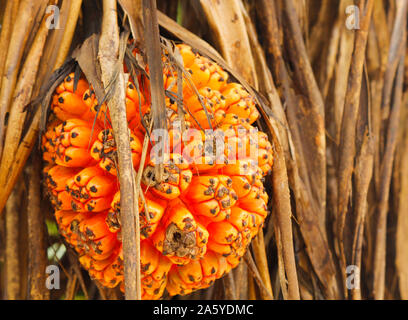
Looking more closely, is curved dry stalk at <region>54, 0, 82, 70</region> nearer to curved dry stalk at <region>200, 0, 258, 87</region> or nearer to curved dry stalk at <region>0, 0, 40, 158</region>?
curved dry stalk at <region>0, 0, 40, 158</region>

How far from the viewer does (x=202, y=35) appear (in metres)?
1.10

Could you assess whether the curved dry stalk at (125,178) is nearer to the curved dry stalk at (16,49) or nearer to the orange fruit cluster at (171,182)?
the orange fruit cluster at (171,182)

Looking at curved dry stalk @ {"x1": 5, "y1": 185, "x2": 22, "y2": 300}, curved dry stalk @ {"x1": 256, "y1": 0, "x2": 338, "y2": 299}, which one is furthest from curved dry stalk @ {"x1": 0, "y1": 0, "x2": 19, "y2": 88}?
curved dry stalk @ {"x1": 256, "y1": 0, "x2": 338, "y2": 299}

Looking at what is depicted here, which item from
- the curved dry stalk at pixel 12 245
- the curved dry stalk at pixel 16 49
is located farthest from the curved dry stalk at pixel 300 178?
the curved dry stalk at pixel 12 245

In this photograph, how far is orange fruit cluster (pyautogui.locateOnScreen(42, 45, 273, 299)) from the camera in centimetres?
77

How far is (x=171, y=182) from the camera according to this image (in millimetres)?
753

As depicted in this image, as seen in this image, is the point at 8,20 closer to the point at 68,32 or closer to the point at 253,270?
the point at 68,32

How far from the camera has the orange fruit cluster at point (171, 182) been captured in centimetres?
77

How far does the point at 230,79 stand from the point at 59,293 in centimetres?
72

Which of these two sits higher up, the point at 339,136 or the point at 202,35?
the point at 202,35

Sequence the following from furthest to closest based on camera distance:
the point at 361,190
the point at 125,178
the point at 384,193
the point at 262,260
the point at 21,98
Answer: the point at 384,193 → the point at 361,190 → the point at 262,260 → the point at 21,98 → the point at 125,178

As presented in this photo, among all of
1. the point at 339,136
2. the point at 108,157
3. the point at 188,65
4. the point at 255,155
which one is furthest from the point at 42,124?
the point at 339,136

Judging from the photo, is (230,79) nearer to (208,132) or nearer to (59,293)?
(208,132)

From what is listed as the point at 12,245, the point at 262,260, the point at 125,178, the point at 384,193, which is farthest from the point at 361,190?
the point at 12,245
